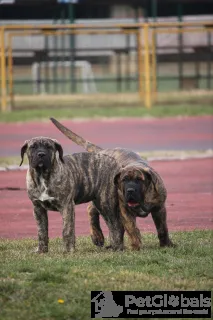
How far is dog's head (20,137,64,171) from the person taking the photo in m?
11.1

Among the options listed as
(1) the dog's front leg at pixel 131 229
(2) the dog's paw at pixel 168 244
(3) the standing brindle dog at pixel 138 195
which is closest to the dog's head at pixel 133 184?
(3) the standing brindle dog at pixel 138 195

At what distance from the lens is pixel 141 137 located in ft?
81.7

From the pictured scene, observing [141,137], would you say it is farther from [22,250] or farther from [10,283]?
[10,283]

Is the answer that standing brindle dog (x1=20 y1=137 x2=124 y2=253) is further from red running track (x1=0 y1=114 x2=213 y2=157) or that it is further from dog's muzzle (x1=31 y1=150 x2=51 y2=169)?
red running track (x1=0 y1=114 x2=213 y2=157)

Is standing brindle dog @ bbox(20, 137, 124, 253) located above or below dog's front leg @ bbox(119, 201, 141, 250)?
above

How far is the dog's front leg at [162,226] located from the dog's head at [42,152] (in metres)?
1.09

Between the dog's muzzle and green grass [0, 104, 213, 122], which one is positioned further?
green grass [0, 104, 213, 122]

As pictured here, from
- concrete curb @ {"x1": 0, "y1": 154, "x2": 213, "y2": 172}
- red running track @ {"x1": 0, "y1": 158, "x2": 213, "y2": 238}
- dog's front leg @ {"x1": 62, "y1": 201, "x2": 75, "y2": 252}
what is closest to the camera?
dog's front leg @ {"x1": 62, "y1": 201, "x2": 75, "y2": 252}

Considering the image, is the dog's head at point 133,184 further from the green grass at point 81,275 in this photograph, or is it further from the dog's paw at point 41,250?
the dog's paw at point 41,250

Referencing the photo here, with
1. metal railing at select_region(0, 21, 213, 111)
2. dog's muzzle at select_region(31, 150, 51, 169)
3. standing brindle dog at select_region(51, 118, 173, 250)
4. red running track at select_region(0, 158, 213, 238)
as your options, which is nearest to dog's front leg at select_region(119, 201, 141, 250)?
standing brindle dog at select_region(51, 118, 173, 250)

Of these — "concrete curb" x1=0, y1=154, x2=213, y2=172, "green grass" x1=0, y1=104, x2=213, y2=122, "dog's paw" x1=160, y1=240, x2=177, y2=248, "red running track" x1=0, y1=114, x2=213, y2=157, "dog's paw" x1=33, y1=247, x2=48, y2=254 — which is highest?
"dog's paw" x1=33, y1=247, x2=48, y2=254

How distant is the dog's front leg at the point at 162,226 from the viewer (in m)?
11.6

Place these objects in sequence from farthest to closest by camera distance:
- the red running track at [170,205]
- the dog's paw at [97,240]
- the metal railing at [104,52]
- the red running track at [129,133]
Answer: the metal railing at [104,52]
the red running track at [129,133]
the red running track at [170,205]
the dog's paw at [97,240]

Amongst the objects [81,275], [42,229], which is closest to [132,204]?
[42,229]
